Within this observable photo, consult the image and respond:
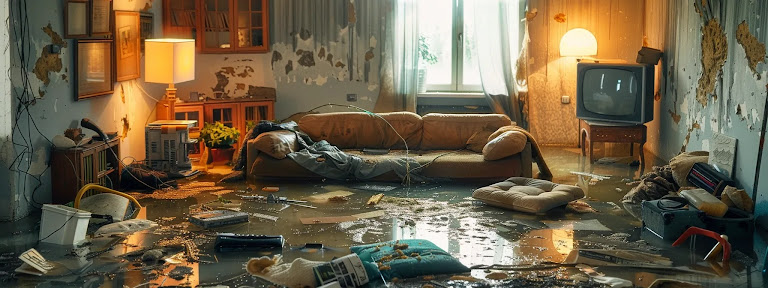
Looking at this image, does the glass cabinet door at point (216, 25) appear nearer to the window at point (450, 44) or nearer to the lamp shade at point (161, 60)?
the lamp shade at point (161, 60)

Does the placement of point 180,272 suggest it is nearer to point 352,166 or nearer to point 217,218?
point 217,218

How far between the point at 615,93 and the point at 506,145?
7.27ft

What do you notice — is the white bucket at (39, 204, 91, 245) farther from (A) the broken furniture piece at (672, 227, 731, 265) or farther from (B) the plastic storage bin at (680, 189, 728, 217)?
(B) the plastic storage bin at (680, 189, 728, 217)

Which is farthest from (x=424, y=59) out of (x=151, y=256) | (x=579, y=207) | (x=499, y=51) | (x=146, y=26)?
(x=151, y=256)

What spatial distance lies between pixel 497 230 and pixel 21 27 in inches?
153

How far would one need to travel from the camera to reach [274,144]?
8664 millimetres

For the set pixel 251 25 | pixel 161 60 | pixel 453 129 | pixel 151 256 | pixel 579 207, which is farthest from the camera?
pixel 251 25

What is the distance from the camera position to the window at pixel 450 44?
11.4 meters

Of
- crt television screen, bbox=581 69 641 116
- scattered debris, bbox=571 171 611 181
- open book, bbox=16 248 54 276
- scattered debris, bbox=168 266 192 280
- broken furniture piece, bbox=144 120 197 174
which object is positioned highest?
crt television screen, bbox=581 69 641 116

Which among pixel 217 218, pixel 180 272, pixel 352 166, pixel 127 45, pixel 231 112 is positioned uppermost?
pixel 127 45

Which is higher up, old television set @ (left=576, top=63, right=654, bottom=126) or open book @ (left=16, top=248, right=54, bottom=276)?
old television set @ (left=576, top=63, right=654, bottom=126)

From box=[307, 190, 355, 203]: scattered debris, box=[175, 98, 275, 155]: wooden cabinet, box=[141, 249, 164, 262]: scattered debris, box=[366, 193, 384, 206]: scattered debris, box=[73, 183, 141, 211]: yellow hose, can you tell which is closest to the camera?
box=[141, 249, 164, 262]: scattered debris

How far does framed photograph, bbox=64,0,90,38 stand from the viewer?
7613 mm

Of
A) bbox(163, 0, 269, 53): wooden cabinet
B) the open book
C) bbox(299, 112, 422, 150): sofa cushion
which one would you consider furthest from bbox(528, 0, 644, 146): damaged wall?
the open book
